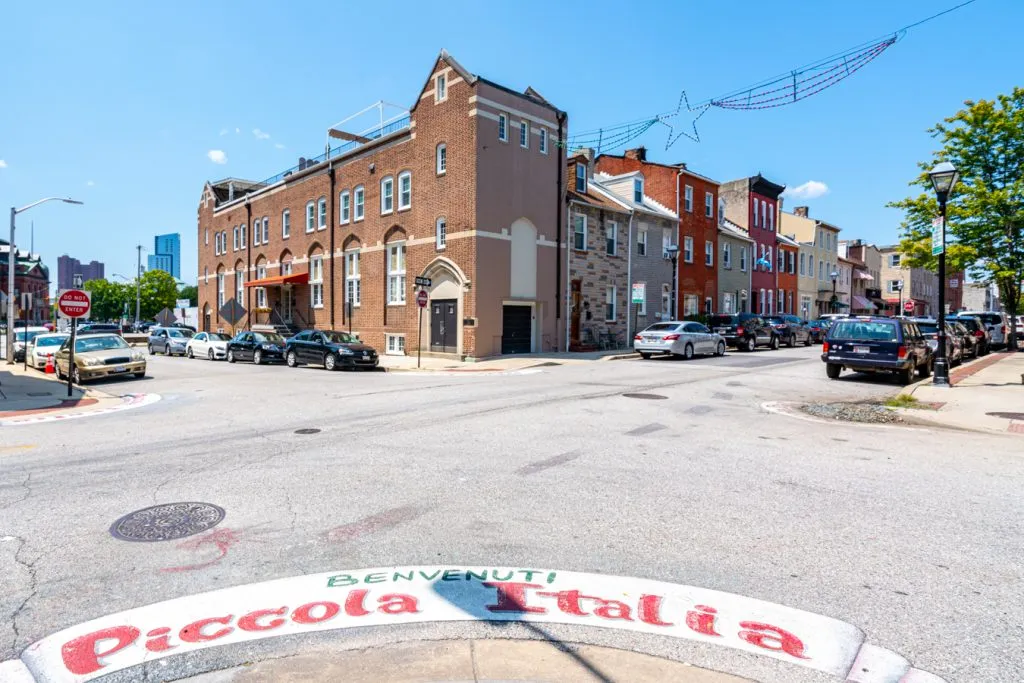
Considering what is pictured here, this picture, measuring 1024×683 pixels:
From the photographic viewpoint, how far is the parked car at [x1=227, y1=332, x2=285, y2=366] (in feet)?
82.8

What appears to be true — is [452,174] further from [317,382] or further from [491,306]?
[317,382]

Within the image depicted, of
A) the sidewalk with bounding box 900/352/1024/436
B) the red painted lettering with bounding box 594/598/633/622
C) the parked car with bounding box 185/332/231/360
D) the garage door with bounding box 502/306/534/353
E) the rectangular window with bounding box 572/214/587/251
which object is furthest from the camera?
the rectangular window with bounding box 572/214/587/251

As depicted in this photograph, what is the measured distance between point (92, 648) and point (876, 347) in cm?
1743

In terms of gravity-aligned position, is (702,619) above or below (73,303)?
below

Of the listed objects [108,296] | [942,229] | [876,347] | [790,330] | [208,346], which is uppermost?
[108,296]

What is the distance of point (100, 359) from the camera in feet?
59.8

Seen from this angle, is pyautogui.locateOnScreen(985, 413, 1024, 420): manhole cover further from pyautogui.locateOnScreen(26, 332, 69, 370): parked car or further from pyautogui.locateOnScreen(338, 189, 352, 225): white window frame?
pyautogui.locateOnScreen(338, 189, 352, 225): white window frame

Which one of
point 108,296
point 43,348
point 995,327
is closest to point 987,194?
point 995,327

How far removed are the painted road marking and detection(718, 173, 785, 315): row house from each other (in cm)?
Result: 4321

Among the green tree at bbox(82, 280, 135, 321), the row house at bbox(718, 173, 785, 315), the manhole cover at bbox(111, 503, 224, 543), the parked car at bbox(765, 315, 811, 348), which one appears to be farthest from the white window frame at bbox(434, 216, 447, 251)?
the green tree at bbox(82, 280, 135, 321)

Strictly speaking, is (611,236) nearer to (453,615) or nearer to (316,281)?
(316,281)

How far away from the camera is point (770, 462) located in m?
7.17

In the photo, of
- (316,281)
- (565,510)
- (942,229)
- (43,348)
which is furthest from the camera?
(316,281)

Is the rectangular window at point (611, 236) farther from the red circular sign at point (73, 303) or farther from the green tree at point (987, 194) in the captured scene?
the red circular sign at point (73, 303)
